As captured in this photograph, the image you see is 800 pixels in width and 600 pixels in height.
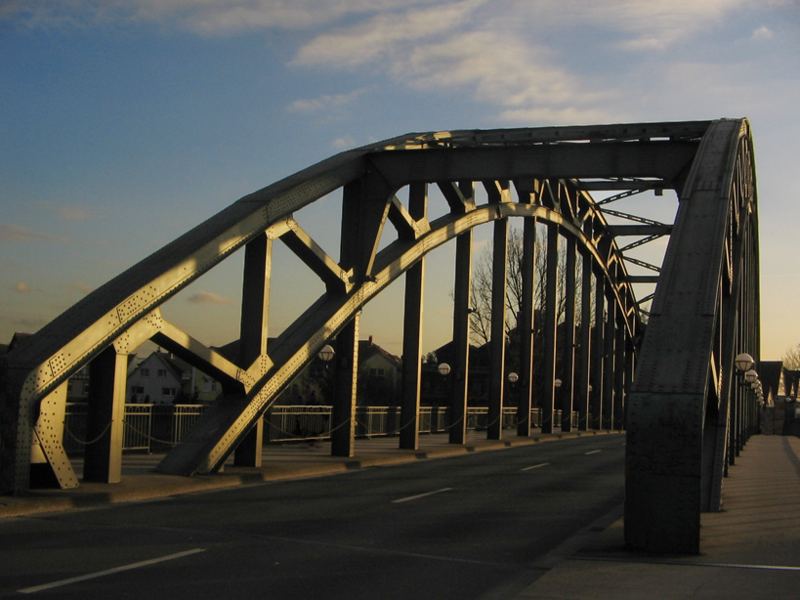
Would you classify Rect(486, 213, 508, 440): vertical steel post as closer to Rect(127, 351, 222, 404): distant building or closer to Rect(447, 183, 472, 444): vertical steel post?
Rect(447, 183, 472, 444): vertical steel post

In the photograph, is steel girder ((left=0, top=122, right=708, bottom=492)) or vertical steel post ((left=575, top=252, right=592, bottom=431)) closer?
steel girder ((left=0, top=122, right=708, bottom=492))

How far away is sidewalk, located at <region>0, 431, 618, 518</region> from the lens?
1355 centimetres

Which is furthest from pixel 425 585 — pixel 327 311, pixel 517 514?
pixel 327 311

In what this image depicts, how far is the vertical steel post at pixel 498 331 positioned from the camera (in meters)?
33.9

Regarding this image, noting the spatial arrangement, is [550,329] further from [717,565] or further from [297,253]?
[717,565]

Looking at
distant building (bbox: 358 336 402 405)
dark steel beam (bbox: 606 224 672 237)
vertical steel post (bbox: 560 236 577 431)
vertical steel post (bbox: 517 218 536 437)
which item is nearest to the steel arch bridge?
vertical steel post (bbox: 517 218 536 437)

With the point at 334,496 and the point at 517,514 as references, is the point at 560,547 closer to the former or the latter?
the point at 517,514

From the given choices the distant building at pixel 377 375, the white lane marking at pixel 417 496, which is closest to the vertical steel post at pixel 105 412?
the white lane marking at pixel 417 496

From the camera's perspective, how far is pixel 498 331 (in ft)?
112

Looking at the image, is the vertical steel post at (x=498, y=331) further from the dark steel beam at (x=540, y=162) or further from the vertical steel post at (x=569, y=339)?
the vertical steel post at (x=569, y=339)

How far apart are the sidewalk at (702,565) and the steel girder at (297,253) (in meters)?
7.35

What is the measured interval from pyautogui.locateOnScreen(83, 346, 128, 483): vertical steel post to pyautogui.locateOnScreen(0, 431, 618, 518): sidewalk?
0.42m

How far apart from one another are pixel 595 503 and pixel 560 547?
16.8 ft

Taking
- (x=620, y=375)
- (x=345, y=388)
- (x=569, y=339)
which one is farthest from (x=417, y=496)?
(x=620, y=375)
